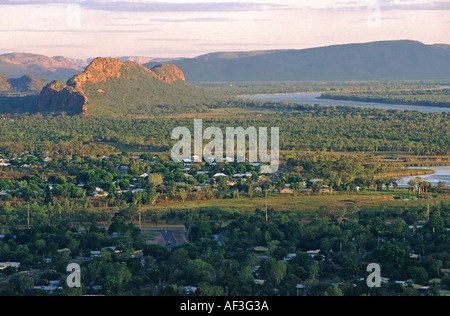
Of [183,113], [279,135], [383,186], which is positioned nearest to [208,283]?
[383,186]

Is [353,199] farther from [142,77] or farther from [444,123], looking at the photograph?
[142,77]

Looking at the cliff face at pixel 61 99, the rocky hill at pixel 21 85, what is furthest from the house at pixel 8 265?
the rocky hill at pixel 21 85

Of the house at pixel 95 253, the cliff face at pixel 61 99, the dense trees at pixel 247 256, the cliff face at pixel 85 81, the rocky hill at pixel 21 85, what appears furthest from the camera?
the rocky hill at pixel 21 85

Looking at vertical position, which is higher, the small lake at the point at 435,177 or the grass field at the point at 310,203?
the small lake at the point at 435,177

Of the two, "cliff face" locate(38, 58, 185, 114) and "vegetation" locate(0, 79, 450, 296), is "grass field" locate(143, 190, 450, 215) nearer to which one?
"vegetation" locate(0, 79, 450, 296)

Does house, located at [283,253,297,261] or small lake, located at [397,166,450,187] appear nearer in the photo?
house, located at [283,253,297,261]

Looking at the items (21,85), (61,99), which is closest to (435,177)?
(61,99)

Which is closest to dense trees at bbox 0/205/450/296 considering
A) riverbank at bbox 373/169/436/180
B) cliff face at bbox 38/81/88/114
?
riverbank at bbox 373/169/436/180

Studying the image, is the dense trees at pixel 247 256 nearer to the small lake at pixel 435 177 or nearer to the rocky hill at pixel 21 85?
the small lake at pixel 435 177

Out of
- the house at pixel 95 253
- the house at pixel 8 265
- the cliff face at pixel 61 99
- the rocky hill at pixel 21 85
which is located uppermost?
the rocky hill at pixel 21 85
